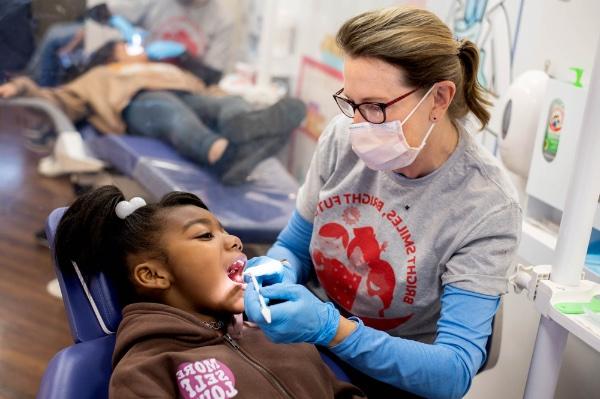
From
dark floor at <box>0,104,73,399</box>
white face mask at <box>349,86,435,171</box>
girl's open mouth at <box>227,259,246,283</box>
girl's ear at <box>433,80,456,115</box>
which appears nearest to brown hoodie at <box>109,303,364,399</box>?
girl's open mouth at <box>227,259,246,283</box>

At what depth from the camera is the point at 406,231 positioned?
4.81ft

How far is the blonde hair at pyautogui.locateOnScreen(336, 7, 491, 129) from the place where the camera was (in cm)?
134

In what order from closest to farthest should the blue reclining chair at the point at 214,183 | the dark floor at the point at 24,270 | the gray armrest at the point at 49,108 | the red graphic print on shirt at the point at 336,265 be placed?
the red graphic print on shirt at the point at 336,265 < the dark floor at the point at 24,270 < the blue reclining chair at the point at 214,183 < the gray armrest at the point at 49,108

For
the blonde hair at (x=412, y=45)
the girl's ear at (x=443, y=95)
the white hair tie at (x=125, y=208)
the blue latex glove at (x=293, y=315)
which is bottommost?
the blue latex glove at (x=293, y=315)

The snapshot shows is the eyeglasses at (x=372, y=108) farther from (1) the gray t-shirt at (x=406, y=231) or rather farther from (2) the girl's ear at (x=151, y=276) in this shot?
(2) the girl's ear at (x=151, y=276)

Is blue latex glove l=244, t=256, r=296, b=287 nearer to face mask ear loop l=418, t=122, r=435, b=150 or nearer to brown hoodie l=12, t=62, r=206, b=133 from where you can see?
face mask ear loop l=418, t=122, r=435, b=150

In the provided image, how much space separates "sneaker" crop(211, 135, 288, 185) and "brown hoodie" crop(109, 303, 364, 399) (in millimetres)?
1670

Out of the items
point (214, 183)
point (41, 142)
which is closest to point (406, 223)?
point (214, 183)

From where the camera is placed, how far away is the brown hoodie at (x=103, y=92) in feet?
10.7

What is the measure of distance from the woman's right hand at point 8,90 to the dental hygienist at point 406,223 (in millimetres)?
2071

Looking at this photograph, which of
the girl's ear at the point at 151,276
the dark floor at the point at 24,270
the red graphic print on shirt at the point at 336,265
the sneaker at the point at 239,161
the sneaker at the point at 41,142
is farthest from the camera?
the sneaker at the point at 41,142

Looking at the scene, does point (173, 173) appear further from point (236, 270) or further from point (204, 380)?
point (204, 380)

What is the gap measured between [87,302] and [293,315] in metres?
0.43

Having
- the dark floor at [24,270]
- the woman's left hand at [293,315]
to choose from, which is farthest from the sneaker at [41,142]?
the woman's left hand at [293,315]
